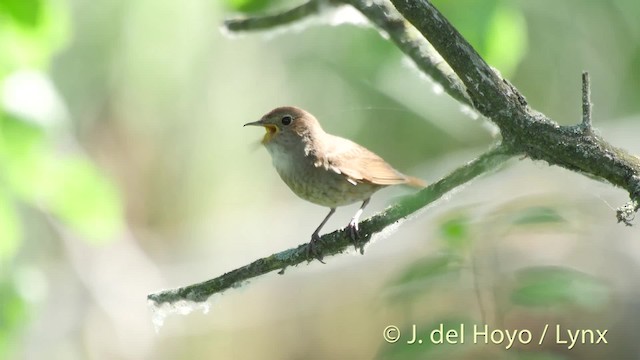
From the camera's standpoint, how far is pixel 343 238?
165 centimetres

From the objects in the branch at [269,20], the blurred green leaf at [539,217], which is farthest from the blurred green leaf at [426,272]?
the branch at [269,20]

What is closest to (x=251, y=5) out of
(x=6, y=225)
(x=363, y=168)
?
(x=363, y=168)

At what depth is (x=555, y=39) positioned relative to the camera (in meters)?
6.24

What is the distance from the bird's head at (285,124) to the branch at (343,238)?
0.31m

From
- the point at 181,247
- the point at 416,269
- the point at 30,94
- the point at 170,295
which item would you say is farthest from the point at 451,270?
the point at 181,247

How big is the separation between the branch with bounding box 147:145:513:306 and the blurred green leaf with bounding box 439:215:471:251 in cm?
8

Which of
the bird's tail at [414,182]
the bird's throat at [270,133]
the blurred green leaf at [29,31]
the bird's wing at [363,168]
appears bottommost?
the bird's tail at [414,182]

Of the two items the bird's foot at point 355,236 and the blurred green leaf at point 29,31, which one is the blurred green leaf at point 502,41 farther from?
the blurred green leaf at point 29,31

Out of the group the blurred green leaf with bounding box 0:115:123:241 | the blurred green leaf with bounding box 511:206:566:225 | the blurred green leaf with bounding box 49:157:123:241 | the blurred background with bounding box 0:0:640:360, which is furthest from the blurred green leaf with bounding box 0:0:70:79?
the blurred background with bounding box 0:0:640:360

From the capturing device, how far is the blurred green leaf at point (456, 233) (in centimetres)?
140

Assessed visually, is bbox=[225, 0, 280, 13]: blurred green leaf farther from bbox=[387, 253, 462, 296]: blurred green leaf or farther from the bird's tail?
bbox=[387, 253, 462, 296]: blurred green leaf

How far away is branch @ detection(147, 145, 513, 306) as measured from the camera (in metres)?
1.31

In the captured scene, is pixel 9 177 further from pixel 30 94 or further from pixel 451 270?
pixel 451 270

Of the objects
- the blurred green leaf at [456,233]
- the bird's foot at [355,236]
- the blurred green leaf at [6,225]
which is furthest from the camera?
the blurred green leaf at [6,225]
